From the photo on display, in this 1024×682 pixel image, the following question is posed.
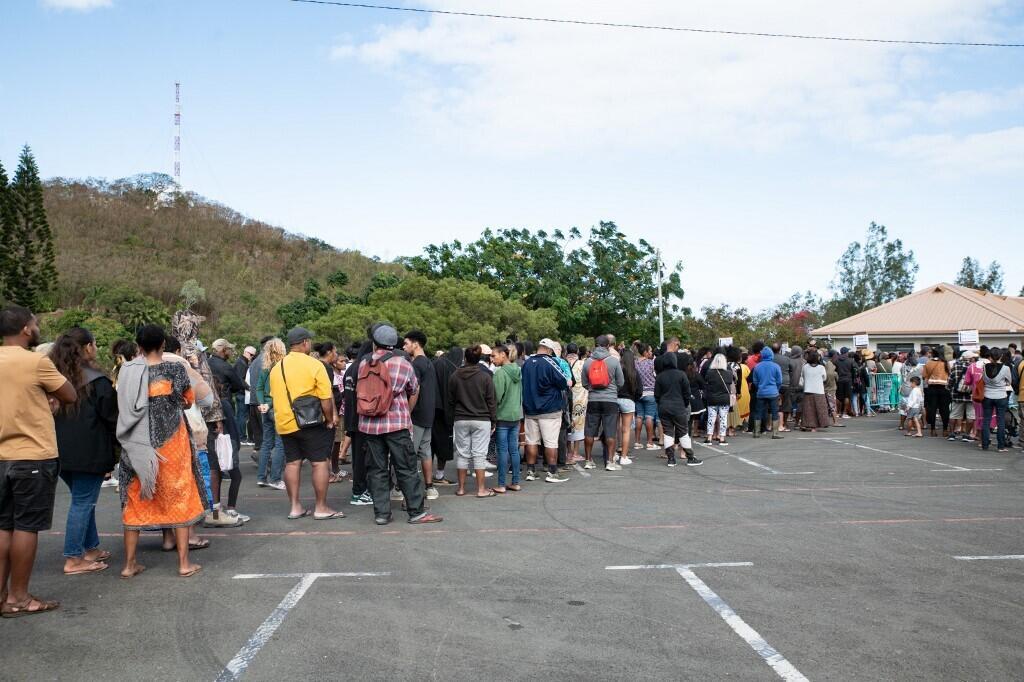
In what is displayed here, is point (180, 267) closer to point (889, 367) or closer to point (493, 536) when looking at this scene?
point (889, 367)

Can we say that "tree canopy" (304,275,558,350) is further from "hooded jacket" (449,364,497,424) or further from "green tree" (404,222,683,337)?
"hooded jacket" (449,364,497,424)

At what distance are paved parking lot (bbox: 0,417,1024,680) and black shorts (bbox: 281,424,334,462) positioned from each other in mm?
728

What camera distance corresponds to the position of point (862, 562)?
244 inches

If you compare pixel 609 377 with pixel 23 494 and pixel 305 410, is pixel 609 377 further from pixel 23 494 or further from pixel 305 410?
pixel 23 494

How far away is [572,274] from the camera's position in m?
35.4

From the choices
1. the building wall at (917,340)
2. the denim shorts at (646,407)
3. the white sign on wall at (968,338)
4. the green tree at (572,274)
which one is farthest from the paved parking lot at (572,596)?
the building wall at (917,340)

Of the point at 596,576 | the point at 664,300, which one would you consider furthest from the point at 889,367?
the point at 596,576

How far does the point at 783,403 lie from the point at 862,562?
1115cm

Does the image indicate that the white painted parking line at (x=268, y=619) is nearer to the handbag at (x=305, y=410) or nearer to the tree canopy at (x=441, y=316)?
the handbag at (x=305, y=410)

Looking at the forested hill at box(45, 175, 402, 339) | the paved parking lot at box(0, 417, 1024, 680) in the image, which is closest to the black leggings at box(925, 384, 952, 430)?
the paved parking lot at box(0, 417, 1024, 680)

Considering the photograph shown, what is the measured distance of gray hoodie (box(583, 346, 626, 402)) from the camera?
434 inches

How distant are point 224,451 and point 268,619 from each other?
3024 millimetres

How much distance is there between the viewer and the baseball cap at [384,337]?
7855 mm

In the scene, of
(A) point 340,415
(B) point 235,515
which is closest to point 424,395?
(B) point 235,515
